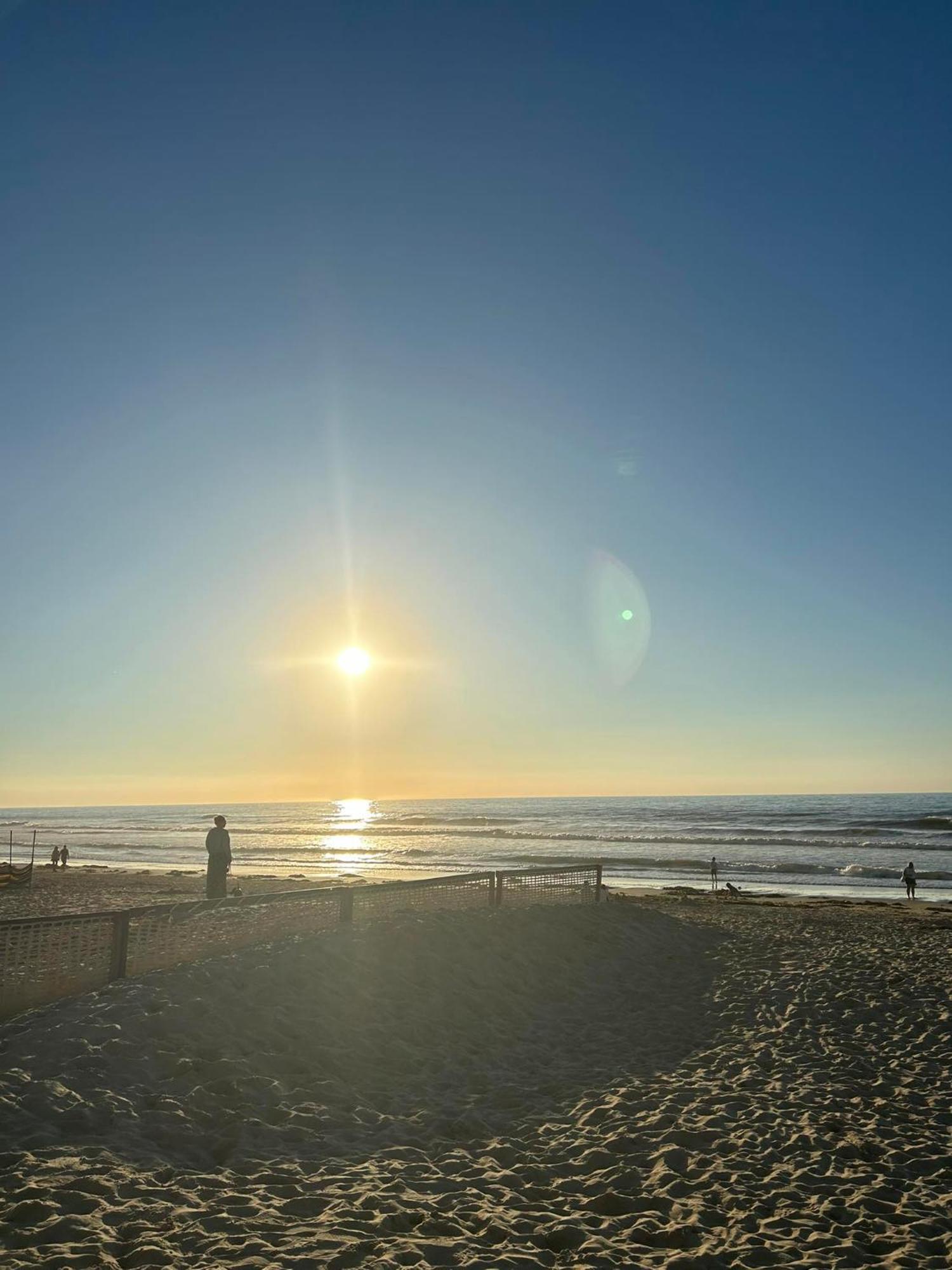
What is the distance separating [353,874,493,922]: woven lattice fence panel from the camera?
1317 centimetres

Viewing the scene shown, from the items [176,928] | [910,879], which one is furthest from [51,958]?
[910,879]

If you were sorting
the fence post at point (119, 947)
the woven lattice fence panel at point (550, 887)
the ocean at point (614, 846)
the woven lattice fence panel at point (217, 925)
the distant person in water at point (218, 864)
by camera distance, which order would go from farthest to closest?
1. the ocean at point (614, 846)
2. the woven lattice fence panel at point (550, 887)
3. the distant person in water at point (218, 864)
4. the woven lattice fence panel at point (217, 925)
5. the fence post at point (119, 947)

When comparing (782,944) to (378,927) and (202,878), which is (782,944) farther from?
(202,878)

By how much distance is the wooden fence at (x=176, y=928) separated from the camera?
335 inches

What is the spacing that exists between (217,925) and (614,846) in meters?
51.1

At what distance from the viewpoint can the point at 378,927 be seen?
40.6 feet

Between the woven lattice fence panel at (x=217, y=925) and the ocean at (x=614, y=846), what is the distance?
87.7 ft

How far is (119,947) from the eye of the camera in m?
9.43

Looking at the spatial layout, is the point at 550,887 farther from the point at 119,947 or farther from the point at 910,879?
the point at 910,879

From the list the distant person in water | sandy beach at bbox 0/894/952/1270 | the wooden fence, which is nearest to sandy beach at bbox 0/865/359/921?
the distant person in water

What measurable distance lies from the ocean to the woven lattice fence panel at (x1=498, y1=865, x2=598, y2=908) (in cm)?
1848

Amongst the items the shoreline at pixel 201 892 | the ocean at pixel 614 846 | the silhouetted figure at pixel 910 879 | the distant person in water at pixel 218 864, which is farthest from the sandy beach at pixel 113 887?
the silhouetted figure at pixel 910 879

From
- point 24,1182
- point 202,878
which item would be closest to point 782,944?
point 24,1182

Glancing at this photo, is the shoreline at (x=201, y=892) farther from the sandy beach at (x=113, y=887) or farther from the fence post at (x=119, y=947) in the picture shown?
the fence post at (x=119, y=947)
